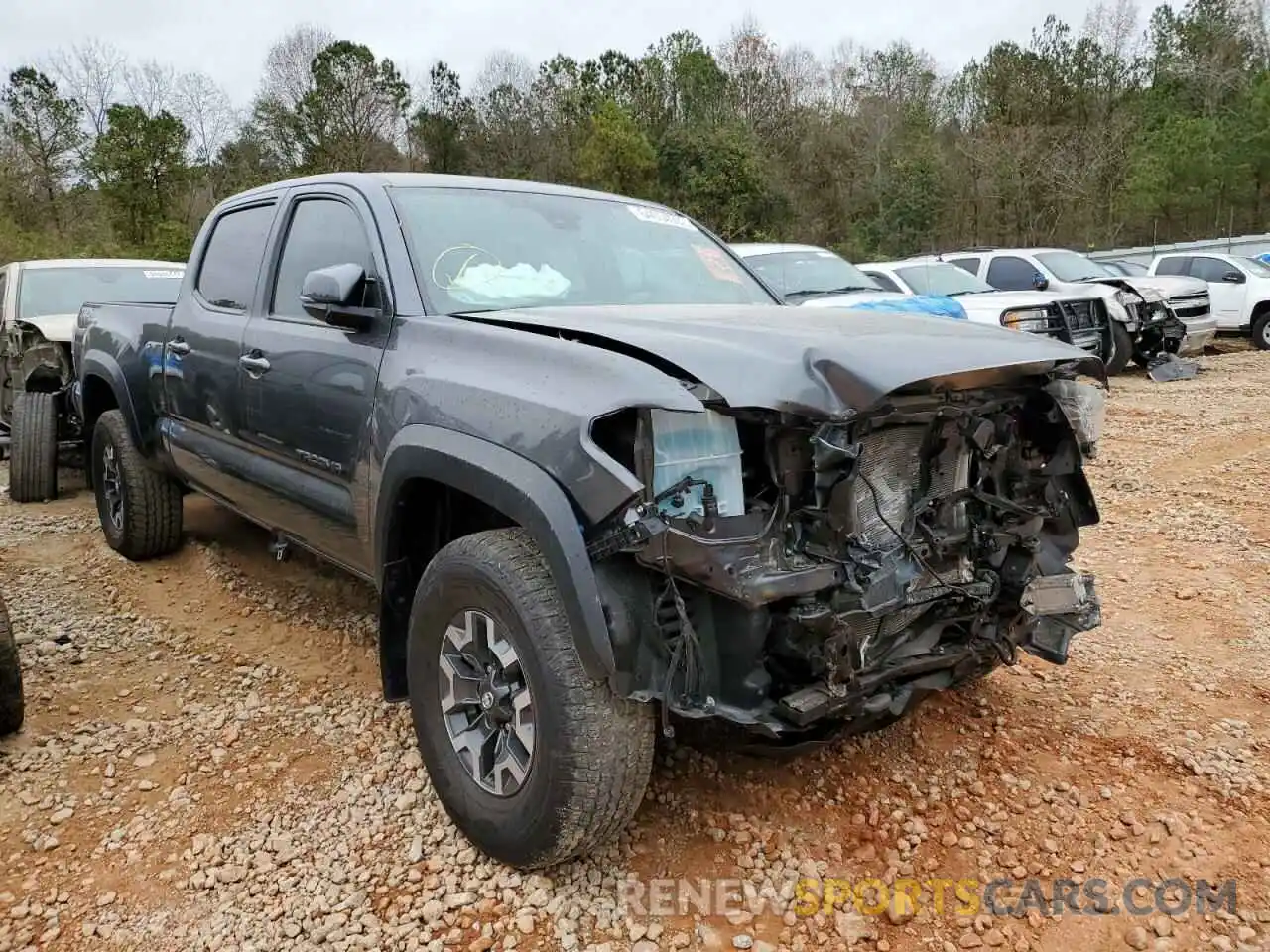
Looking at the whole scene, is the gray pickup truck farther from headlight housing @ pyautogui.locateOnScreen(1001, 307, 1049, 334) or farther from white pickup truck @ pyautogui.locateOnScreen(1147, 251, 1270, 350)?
white pickup truck @ pyautogui.locateOnScreen(1147, 251, 1270, 350)

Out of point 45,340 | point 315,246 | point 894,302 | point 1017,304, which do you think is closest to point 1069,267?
point 1017,304

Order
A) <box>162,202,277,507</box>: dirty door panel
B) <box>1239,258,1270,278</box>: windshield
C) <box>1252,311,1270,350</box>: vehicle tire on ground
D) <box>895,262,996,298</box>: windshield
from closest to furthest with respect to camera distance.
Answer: <box>162,202,277,507</box>: dirty door panel < <box>895,262,996,298</box>: windshield < <box>1252,311,1270,350</box>: vehicle tire on ground < <box>1239,258,1270,278</box>: windshield

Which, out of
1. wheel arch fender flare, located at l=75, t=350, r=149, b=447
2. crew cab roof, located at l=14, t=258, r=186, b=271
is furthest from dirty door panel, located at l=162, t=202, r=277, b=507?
crew cab roof, located at l=14, t=258, r=186, b=271

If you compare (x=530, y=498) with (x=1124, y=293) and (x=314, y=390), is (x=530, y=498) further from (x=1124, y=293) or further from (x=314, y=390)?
(x=1124, y=293)

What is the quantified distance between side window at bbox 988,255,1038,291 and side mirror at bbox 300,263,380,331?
36.3ft

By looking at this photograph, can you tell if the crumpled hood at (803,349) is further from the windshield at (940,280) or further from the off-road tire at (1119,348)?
the off-road tire at (1119,348)

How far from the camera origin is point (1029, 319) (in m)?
9.45

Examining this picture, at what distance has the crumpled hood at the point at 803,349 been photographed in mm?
2100

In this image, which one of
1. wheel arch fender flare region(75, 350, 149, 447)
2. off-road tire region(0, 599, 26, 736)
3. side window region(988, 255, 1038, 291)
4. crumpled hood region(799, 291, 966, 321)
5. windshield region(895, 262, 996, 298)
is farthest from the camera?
side window region(988, 255, 1038, 291)

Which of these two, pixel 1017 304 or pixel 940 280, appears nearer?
pixel 1017 304

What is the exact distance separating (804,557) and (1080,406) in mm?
1107

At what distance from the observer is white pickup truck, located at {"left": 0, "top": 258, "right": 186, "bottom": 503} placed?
255 inches

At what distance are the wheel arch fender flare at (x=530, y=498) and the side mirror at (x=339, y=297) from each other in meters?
0.51

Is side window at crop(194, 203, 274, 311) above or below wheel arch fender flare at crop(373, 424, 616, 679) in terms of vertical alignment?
above
